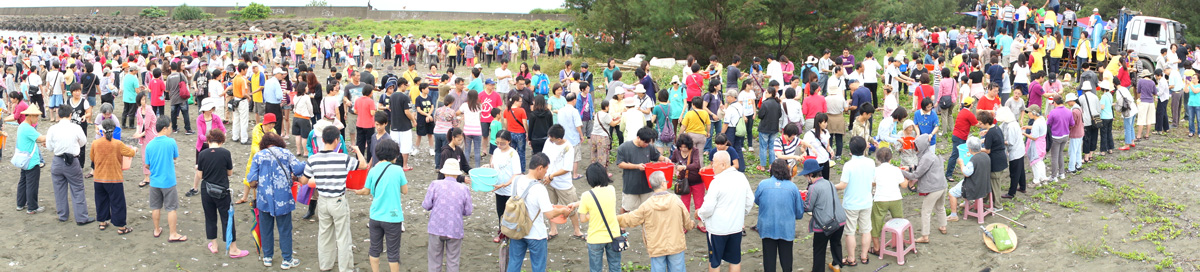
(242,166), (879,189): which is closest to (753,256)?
(879,189)

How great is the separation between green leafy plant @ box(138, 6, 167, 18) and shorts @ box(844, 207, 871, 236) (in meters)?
72.3

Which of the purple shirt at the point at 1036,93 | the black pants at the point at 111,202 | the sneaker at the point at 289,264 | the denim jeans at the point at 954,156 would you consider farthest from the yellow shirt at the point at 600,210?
the purple shirt at the point at 1036,93

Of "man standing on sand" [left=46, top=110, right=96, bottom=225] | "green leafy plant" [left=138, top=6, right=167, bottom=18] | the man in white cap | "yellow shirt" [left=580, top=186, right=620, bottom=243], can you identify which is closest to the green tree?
"green leafy plant" [left=138, top=6, right=167, bottom=18]

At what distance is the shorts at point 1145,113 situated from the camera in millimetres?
13086

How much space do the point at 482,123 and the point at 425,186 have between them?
1.62 metres

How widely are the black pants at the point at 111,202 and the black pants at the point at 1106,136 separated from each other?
12.7 m

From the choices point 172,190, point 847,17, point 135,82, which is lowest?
point 172,190

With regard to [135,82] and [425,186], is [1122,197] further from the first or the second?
[135,82]

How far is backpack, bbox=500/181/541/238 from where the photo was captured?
704cm

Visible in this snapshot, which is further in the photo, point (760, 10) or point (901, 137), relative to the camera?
point (760, 10)

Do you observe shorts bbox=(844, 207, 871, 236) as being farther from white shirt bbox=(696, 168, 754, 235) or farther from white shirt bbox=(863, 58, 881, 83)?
white shirt bbox=(863, 58, 881, 83)

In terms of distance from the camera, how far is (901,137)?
10.6 meters

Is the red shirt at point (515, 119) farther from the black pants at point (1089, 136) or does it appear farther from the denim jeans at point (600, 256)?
the black pants at point (1089, 136)

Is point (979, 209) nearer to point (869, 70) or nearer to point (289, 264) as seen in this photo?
point (869, 70)
